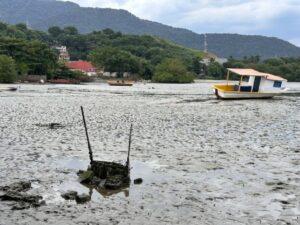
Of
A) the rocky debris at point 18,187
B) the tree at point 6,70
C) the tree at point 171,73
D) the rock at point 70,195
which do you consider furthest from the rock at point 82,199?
the tree at point 171,73

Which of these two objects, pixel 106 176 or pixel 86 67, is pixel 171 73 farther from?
pixel 106 176

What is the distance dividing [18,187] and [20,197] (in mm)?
1410

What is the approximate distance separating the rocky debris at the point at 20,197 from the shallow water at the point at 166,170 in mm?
354

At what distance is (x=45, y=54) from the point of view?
127188mm

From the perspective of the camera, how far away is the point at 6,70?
110 metres

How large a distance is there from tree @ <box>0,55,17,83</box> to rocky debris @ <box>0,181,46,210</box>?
99337mm

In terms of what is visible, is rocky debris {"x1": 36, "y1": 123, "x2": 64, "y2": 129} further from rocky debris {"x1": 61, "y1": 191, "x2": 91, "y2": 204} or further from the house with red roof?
the house with red roof

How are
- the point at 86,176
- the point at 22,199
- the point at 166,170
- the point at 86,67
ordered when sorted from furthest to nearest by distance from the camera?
1. the point at 86,67
2. the point at 166,170
3. the point at 86,176
4. the point at 22,199

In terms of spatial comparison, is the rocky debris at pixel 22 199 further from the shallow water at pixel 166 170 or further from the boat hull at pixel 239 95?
the boat hull at pixel 239 95

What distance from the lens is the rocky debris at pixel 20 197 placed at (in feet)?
45.1

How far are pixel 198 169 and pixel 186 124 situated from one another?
1743 cm

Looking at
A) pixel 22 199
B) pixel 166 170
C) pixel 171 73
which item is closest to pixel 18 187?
pixel 22 199

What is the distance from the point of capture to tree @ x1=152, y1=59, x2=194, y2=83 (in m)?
163

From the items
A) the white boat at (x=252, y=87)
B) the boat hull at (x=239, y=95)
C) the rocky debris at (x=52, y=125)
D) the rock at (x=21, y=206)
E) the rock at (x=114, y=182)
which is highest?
the white boat at (x=252, y=87)
